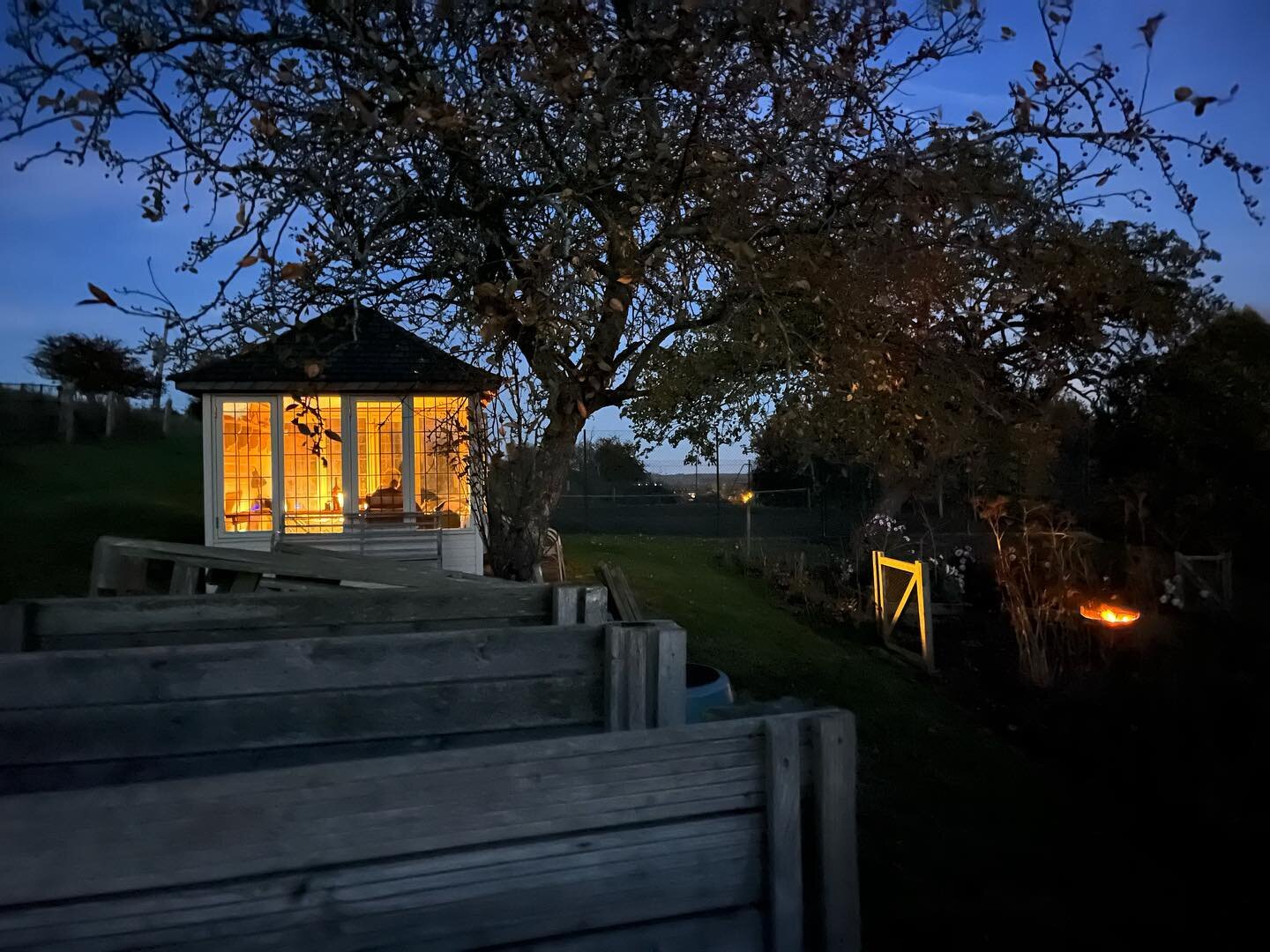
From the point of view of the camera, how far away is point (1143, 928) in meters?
3.75

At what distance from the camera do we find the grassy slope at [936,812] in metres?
3.86

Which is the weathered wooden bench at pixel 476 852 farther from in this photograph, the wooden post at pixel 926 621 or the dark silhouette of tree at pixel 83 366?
the dark silhouette of tree at pixel 83 366

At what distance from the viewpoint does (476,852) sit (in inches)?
58.6

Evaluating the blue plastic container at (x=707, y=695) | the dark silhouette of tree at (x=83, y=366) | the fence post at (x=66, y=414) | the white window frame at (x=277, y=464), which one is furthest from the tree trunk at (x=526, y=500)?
the fence post at (x=66, y=414)

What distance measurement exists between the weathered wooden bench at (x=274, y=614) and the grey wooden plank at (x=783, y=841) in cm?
149

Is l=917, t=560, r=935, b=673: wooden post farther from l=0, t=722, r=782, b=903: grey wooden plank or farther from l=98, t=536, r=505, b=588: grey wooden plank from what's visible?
l=0, t=722, r=782, b=903: grey wooden plank

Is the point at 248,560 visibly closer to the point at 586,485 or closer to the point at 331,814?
the point at 331,814

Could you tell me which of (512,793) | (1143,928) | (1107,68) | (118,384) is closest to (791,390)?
(1107,68)

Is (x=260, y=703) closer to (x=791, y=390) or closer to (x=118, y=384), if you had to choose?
(x=791, y=390)

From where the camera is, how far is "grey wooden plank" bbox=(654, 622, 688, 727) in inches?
92.4

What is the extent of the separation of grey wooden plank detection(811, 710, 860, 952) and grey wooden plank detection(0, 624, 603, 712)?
30.8 inches

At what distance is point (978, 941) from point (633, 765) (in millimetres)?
2811

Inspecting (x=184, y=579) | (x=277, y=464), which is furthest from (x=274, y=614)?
(x=277, y=464)

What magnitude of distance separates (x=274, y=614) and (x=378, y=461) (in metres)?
12.4
